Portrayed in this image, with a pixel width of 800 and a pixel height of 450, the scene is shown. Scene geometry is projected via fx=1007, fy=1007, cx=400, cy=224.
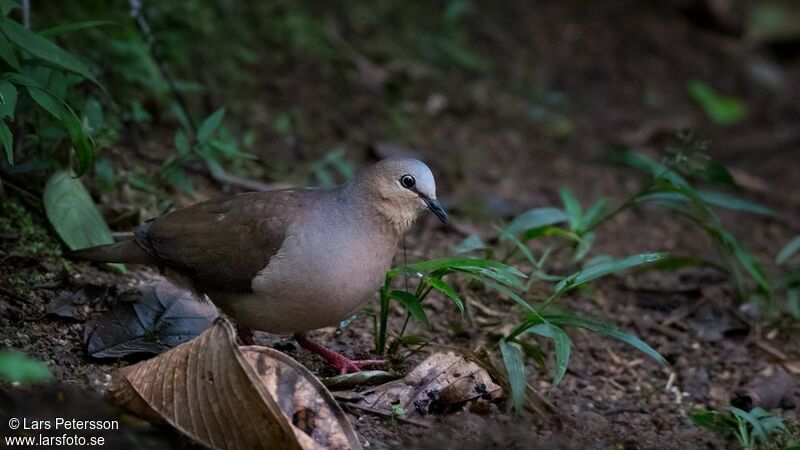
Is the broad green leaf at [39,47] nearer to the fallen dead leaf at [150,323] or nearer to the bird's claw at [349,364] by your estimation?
the fallen dead leaf at [150,323]

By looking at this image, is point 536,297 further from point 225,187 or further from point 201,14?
point 201,14

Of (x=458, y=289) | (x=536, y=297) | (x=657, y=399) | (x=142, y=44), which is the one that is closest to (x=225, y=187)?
(x=142, y=44)

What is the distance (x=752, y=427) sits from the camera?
14.0 feet

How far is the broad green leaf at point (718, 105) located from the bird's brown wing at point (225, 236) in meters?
5.65

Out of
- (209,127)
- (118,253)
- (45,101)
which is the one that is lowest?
(118,253)

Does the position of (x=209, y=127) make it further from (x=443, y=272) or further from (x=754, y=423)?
(x=754, y=423)

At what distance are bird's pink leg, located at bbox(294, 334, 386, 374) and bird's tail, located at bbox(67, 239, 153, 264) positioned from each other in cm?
76

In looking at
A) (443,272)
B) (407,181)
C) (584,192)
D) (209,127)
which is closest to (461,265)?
(443,272)

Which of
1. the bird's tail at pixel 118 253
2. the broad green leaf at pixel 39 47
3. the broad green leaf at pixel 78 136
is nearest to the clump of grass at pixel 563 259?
the bird's tail at pixel 118 253

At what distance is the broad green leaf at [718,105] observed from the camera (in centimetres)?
885

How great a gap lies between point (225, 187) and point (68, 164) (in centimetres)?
135

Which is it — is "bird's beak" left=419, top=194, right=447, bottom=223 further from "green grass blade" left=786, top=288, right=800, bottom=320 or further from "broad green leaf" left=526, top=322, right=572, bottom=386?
"green grass blade" left=786, top=288, right=800, bottom=320

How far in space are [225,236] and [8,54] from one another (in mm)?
1103

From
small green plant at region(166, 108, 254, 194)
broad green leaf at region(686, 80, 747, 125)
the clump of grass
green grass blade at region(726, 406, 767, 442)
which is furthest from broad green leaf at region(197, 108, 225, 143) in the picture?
broad green leaf at region(686, 80, 747, 125)
